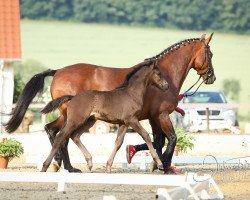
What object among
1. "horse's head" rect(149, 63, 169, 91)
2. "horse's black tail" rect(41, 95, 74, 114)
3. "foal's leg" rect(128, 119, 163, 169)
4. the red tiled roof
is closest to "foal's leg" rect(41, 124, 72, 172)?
"horse's black tail" rect(41, 95, 74, 114)

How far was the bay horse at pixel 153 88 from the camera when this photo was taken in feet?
52.9

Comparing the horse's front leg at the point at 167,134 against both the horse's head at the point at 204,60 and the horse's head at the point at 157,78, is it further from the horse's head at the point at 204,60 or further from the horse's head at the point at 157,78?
the horse's head at the point at 204,60

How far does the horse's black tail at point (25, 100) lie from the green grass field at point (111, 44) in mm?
37829

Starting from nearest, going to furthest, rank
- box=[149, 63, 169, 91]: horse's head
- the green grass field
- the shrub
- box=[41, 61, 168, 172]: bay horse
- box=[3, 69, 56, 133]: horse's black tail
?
box=[41, 61, 168, 172]: bay horse < box=[149, 63, 169, 91]: horse's head < box=[3, 69, 56, 133]: horse's black tail < the shrub < the green grass field

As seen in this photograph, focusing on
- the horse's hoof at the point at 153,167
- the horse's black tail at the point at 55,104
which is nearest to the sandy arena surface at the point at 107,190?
the horse's hoof at the point at 153,167

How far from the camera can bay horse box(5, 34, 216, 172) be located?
16.1 meters

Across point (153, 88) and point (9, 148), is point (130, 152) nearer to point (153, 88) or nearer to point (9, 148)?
point (153, 88)

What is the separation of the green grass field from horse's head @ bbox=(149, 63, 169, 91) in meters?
39.0

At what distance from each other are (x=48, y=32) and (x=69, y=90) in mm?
48963

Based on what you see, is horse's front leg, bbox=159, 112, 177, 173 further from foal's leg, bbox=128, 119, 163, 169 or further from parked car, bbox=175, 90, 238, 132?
parked car, bbox=175, 90, 238, 132

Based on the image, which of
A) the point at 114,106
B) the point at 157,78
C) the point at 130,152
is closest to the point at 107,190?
the point at 114,106

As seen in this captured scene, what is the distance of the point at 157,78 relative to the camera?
15812 millimetres

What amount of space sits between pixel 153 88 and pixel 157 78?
362mm

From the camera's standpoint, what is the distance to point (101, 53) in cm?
6184
